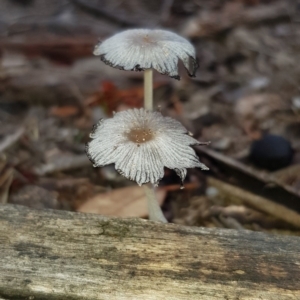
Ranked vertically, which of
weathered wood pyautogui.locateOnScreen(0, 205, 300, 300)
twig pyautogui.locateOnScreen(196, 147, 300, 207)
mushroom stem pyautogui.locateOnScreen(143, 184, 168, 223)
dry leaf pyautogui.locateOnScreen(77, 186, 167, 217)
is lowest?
weathered wood pyautogui.locateOnScreen(0, 205, 300, 300)

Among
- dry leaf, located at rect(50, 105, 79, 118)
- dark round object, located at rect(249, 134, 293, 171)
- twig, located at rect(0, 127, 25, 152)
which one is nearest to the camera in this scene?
dark round object, located at rect(249, 134, 293, 171)

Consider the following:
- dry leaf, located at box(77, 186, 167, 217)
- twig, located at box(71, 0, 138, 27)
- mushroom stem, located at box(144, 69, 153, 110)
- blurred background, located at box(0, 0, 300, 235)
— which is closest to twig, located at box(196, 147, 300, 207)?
blurred background, located at box(0, 0, 300, 235)

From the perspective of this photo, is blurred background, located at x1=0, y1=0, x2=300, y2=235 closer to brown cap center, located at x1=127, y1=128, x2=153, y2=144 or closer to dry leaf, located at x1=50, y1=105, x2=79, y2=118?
dry leaf, located at x1=50, y1=105, x2=79, y2=118

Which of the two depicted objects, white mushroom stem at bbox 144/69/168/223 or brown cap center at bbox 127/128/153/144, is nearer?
brown cap center at bbox 127/128/153/144

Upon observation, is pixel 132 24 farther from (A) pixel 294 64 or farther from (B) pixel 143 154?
(B) pixel 143 154

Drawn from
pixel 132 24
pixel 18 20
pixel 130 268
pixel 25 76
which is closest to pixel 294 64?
pixel 132 24

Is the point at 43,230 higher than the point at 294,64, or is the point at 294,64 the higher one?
the point at 294,64

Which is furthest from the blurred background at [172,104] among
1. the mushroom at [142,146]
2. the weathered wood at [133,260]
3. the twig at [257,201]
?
the mushroom at [142,146]

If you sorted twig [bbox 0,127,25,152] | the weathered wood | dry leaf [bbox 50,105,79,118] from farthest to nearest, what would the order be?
1. dry leaf [bbox 50,105,79,118]
2. twig [bbox 0,127,25,152]
3. the weathered wood

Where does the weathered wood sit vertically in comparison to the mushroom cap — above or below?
below

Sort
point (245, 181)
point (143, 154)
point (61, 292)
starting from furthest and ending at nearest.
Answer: point (245, 181)
point (143, 154)
point (61, 292)
